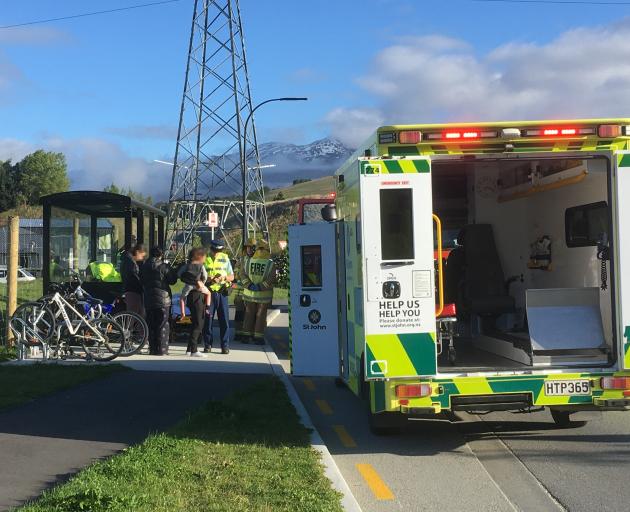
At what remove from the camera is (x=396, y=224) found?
22.2 ft

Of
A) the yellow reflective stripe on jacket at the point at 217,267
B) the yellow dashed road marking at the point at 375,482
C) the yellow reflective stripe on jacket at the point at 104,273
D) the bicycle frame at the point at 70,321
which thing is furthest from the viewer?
the yellow reflective stripe on jacket at the point at 104,273

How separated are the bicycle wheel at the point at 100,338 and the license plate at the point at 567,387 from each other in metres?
7.13

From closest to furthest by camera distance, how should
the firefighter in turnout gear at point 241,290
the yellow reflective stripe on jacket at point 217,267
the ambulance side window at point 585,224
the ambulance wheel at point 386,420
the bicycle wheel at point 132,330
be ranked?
the ambulance wheel at point 386,420
the ambulance side window at point 585,224
the bicycle wheel at point 132,330
the yellow reflective stripe on jacket at point 217,267
the firefighter in turnout gear at point 241,290

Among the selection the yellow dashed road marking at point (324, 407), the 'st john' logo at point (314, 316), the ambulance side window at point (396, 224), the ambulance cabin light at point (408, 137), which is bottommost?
the yellow dashed road marking at point (324, 407)

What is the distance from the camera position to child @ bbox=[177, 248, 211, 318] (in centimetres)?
1240

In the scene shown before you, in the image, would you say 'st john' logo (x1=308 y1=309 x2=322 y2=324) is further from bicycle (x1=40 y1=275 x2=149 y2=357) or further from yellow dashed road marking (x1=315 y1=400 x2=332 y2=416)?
bicycle (x1=40 y1=275 x2=149 y2=357)

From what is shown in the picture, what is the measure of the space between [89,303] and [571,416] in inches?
308

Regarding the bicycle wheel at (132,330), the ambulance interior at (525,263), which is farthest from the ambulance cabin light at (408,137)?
the bicycle wheel at (132,330)

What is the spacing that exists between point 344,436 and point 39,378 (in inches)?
177

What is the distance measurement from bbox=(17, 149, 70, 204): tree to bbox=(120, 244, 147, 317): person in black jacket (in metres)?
87.2

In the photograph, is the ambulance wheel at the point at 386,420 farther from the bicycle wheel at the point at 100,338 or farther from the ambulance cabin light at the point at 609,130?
the bicycle wheel at the point at 100,338

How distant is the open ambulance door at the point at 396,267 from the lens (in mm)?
6738

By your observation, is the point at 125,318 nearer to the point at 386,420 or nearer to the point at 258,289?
the point at 258,289

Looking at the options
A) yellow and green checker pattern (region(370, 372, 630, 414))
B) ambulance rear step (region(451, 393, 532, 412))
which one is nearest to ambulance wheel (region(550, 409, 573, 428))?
yellow and green checker pattern (region(370, 372, 630, 414))
